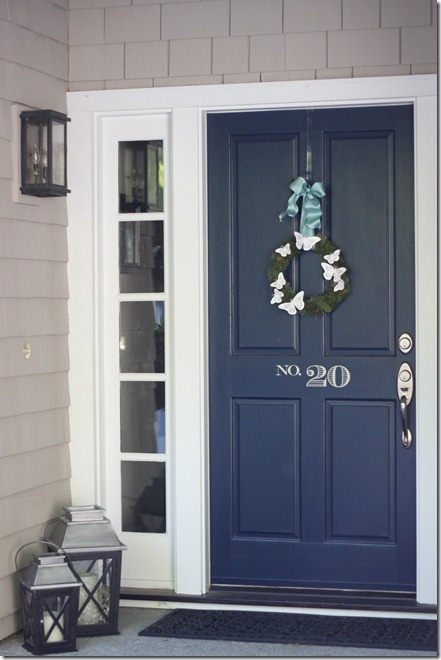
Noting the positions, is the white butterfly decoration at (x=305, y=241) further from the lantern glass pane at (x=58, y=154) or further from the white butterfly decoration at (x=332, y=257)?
A: the lantern glass pane at (x=58, y=154)

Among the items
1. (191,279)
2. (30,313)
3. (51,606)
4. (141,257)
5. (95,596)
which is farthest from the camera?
→ (141,257)

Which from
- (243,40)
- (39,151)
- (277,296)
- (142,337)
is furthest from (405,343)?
(39,151)

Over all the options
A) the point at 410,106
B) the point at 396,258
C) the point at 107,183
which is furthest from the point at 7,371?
the point at 410,106

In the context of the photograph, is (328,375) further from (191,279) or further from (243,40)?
(243,40)

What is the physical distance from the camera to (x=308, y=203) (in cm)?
460

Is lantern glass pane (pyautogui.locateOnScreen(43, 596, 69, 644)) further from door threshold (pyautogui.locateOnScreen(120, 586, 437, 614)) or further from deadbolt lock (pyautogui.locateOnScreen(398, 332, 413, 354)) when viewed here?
deadbolt lock (pyautogui.locateOnScreen(398, 332, 413, 354))

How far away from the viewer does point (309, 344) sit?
15.3 ft

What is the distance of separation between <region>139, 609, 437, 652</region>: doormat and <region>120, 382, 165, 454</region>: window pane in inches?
30.1

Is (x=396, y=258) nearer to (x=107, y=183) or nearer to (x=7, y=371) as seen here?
(x=107, y=183)

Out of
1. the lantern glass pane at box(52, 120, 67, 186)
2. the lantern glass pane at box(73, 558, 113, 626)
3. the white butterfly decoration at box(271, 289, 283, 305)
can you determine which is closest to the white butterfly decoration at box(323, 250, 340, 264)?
the white butterfly decoration at box(271, 289, 283, 305)

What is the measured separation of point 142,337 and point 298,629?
57.8 inches

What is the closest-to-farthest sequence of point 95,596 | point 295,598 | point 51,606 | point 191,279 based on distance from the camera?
point 51,606 < point 95,596 < point 295,598 < point 191,279

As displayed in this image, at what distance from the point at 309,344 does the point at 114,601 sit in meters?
1.38

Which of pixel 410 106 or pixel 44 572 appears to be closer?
pixel 44 572
